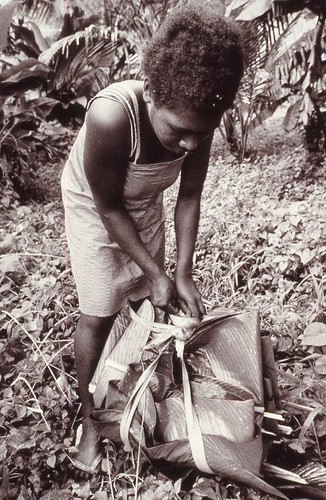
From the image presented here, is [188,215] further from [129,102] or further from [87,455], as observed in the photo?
[87,455]

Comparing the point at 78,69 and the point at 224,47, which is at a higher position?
the point at 224,47

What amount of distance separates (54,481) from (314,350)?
3.66ft

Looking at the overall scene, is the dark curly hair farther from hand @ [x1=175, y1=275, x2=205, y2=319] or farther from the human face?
hand @ [x1=175, y1=275, x2=205, y2=319]

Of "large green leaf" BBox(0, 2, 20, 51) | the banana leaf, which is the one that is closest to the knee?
the banana leaf

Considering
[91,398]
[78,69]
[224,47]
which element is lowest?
[91,398]

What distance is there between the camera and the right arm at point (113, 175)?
1.41m

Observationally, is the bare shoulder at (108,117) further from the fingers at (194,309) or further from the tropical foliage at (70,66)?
the tropical foliage at (70,66)

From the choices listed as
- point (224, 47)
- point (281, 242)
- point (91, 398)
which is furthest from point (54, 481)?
point (281, 242)

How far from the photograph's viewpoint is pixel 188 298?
65.1 inches

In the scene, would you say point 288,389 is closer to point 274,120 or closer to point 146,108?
point 146,108

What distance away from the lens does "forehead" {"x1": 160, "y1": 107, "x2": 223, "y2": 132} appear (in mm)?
1262

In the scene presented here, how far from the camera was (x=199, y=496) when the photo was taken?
1623 millimetres

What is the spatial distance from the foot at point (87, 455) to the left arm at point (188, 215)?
59 centimetres

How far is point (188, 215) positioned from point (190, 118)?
23.8 inches
